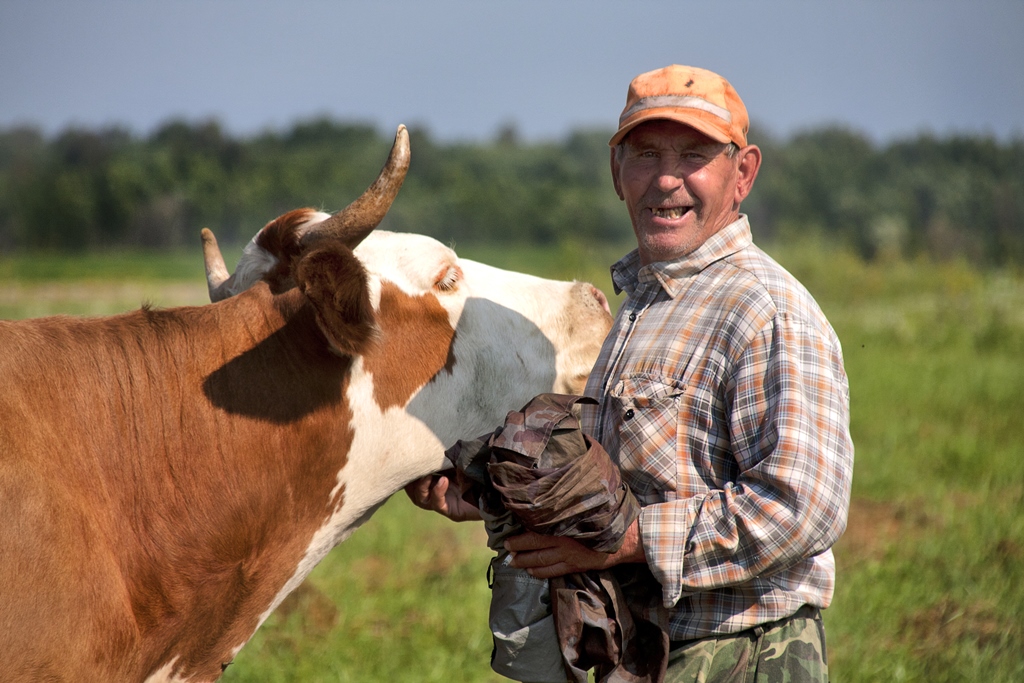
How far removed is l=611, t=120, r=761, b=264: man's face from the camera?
2400mm

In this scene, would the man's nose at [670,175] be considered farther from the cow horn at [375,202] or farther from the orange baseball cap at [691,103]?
the cow horn at [375,202]

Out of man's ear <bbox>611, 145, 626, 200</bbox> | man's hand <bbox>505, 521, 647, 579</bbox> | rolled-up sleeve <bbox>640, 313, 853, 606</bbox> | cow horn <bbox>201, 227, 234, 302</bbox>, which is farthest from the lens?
cow horn <bbox>201, 227, 234, 302</bbox>

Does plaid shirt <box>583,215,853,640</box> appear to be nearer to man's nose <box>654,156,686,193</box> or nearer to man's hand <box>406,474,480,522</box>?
man's nose <box>654,156,686,193</box>

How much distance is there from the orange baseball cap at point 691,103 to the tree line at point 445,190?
47.0 ft

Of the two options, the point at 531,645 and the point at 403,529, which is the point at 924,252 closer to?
the point at 403,529

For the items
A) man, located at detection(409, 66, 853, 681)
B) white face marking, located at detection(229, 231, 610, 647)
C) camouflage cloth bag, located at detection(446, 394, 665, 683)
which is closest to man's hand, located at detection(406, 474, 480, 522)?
white face marking, located at detection(229, 231, 610, 647)

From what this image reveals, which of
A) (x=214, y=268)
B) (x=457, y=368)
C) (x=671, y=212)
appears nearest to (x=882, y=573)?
(x=457, y=368)

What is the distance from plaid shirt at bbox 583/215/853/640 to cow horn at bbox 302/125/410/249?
2.36 ft

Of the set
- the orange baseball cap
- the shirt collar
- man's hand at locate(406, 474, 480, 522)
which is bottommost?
man's hand at locate(406, 474, 480, 522)

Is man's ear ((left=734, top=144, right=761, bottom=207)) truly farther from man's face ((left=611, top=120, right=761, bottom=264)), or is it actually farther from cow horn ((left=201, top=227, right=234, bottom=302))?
cow horn ((left=201, top=227, right=234, bottom=302))

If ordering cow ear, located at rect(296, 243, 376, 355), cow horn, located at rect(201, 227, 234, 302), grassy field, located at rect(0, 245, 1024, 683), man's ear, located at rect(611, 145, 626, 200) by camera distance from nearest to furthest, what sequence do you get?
1. cow ear, located at rect(296, 243, 376, 355)
2. man's ear, located at rect(611, 145, 626, 200)
3. cow horn, located at rect(201, 227, 234, 302)
4. grassy field, located at rect(0, 245, 1024, 683)

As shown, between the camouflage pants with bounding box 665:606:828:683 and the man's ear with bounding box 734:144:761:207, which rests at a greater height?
the man's ear with bounding box 734:144:761:207

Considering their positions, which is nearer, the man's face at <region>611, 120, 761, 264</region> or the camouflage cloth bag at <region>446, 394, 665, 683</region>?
the camouflage cloth bag at <region>446, 394, 665, 683</region>

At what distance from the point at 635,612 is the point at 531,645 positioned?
11.0 inches
